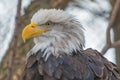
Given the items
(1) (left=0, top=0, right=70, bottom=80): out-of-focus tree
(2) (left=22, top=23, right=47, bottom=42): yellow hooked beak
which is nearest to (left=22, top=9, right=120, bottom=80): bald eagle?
(2) (left=22, top=23, right=47, bottom=42): yellow hooked beak

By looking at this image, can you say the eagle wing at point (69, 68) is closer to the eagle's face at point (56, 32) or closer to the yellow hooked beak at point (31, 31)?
the eagle's face at point (56, 32)

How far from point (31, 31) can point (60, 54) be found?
32 centimetres

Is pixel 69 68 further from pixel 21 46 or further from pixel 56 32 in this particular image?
pixel 21 46

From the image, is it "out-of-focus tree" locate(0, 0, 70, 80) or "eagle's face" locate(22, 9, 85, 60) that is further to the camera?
"out-of-focus tree" locate(0, 0, 70, 80)

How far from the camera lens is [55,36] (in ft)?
15.6

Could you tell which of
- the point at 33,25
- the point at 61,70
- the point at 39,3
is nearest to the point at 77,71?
the point at 61,70

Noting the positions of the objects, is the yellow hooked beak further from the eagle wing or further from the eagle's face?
the eagle wing

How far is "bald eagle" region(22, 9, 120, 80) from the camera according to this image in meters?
4.61

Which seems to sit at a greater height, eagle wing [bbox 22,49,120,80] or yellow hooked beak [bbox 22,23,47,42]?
yellow hooked beak [bbox 22,23,47,42]

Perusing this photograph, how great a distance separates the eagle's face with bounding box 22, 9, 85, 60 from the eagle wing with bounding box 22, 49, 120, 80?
0.06m

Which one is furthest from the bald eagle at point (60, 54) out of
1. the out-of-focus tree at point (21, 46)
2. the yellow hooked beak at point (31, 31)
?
the out-of-focus tree at point (21, 46)

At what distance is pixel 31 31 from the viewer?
459cm

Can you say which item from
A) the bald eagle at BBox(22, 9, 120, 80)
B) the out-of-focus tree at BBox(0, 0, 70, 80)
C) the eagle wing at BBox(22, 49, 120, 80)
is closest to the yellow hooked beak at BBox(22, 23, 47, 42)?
the bald eagle at BBox(22, 9, 120, 80)

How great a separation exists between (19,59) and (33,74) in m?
1.76
